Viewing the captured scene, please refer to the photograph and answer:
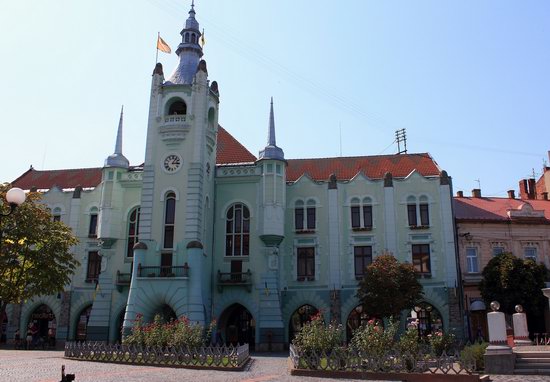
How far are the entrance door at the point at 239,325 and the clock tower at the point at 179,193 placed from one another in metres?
2.83

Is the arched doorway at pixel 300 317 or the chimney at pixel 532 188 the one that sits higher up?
Answer: the chimney at pixel 532 188

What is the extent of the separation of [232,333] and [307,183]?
1249 centimetres

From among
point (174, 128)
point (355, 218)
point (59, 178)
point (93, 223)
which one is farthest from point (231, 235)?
point (59, 178)

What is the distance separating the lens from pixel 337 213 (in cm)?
4103

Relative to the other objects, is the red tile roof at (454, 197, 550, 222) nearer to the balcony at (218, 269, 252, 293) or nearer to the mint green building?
the mint green building

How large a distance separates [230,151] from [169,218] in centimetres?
970

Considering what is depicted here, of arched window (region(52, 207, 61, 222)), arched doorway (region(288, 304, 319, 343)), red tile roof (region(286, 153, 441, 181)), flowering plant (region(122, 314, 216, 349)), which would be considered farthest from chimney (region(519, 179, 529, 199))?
arched window (region(52, 207, 61, 222))

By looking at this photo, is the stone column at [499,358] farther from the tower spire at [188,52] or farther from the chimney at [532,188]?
the chimney at [532,188]

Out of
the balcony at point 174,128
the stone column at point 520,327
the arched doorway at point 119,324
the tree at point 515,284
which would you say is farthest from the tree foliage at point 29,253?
the tree at point 515,284

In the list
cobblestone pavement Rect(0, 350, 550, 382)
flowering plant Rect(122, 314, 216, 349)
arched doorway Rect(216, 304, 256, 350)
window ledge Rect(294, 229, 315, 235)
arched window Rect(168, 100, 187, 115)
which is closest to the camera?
cobblestone pavement Rect(0, 350, 550, 382)

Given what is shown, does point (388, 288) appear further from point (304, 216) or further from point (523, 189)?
point (523, 189)

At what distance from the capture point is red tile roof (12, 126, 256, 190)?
147 ft

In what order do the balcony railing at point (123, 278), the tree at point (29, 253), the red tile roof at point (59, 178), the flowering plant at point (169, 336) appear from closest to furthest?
the flowering plant at point (169, 336) → the tree at point (29, 253) → the balcony railing at point (123, 278) → the red tile roof at point (59, 178)

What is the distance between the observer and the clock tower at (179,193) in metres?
Result: 35.3
